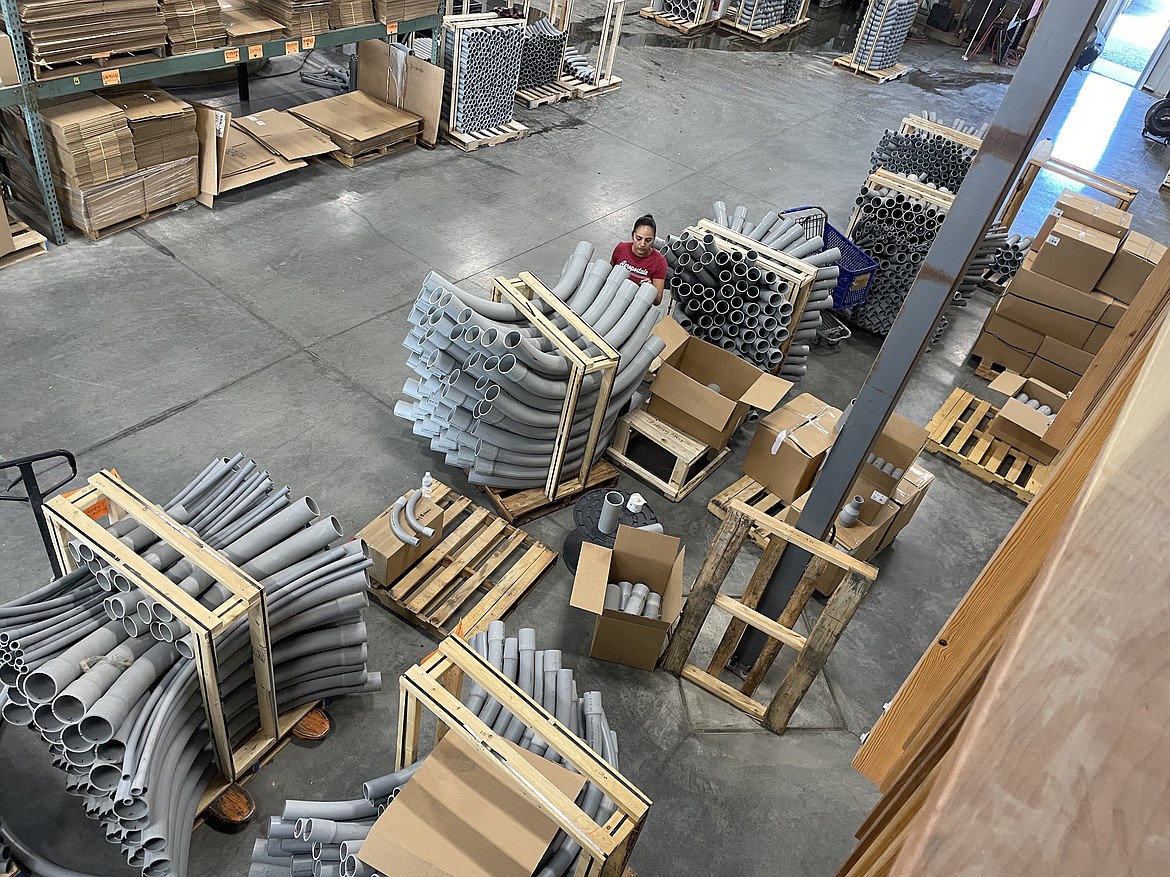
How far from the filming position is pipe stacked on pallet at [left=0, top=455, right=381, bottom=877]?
11.6ft

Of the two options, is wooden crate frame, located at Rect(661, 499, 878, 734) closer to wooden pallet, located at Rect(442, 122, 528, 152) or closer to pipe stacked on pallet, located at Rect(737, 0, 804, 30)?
wooden pallet, located at Rect(442, 122, 528, 152)

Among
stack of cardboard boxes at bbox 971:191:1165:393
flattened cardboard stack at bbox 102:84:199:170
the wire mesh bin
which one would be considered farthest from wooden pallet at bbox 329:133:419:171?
stack of cardboard boxes at bbox 971:191:1165:393

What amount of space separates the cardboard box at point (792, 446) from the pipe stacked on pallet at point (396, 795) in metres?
2.77

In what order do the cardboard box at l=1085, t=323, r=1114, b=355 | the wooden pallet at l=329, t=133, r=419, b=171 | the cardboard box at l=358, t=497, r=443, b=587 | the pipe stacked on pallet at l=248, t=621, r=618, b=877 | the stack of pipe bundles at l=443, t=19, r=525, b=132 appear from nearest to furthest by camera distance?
the pipe stacked on pallet at l=248, t=621, r=618, b=877
the cardboard box at l=358, t=497, r=443, b=587
the cardboard box at l=1085, t=323, r=1114, b=355
the wooden pallet at l=329, t=133, r=419, b=171
the stack of pipe bundles at l=443, t=19, r=525, b=132

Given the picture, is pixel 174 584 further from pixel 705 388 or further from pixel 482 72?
pixel 482 72

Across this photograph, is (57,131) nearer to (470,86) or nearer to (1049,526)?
(470,86)

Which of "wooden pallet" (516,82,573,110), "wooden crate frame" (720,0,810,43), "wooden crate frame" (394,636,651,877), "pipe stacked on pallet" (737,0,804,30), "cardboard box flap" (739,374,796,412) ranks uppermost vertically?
"pipe stacked on pallet" (737,0,804,30)

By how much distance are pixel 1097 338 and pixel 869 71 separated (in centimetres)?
1033

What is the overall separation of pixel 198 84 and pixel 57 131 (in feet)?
14.3

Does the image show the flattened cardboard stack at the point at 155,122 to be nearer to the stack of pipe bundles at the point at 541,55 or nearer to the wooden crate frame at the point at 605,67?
the stack of pipe bundles at the point at 541,55

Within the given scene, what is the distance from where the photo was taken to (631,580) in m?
5.44

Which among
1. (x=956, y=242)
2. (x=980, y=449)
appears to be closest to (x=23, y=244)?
(x=956, y=242)

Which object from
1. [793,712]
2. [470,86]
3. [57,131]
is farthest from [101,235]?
[793,712]

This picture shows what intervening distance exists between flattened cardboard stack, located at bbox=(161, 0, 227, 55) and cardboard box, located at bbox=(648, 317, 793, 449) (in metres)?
5.01
